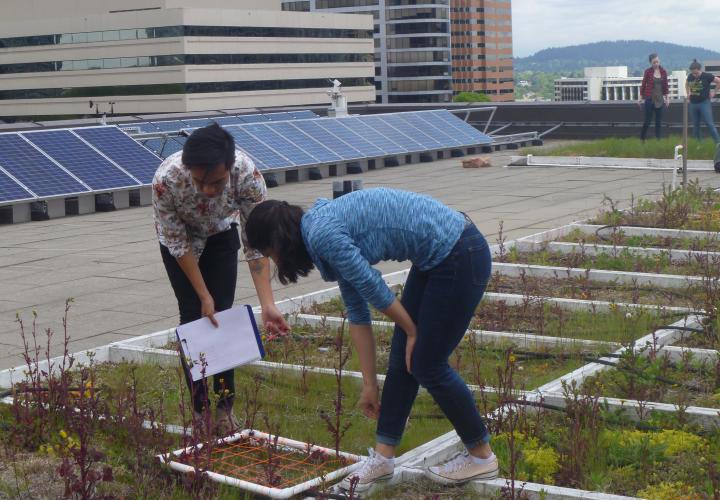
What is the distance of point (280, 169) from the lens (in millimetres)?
21297

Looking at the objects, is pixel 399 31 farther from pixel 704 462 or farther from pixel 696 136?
pixel 704 462

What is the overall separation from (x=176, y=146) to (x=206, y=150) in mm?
17057

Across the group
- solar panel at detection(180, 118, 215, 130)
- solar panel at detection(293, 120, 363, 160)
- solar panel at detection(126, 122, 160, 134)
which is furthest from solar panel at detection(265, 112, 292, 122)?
solar panel at detection(126, 122, 160, 134)

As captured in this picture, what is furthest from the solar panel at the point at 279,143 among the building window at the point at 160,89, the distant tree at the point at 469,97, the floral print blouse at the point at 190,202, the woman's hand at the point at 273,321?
the distant tree at the point at 469,97

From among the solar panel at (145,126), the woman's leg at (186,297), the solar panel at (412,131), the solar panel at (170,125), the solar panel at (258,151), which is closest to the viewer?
the woman's leg at (186,297)

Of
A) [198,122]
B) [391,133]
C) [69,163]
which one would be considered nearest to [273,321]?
[69,163]

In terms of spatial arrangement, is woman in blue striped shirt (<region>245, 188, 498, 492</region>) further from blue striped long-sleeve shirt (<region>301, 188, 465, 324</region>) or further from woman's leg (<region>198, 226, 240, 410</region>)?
woman's leg (<region>198, 226, 240, 410</region>)

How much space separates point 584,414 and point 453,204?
11.5 m

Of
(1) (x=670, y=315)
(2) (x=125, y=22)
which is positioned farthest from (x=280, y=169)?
(2) (x=125, y=22)

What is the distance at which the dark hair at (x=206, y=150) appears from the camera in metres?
5.49

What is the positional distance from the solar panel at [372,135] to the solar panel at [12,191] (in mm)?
9480

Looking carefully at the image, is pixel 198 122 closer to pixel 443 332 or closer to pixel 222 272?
pixel 222 272

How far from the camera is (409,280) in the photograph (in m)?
5.25

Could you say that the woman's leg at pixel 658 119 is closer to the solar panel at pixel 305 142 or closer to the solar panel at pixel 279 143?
the solar panel at pixel 305 142
